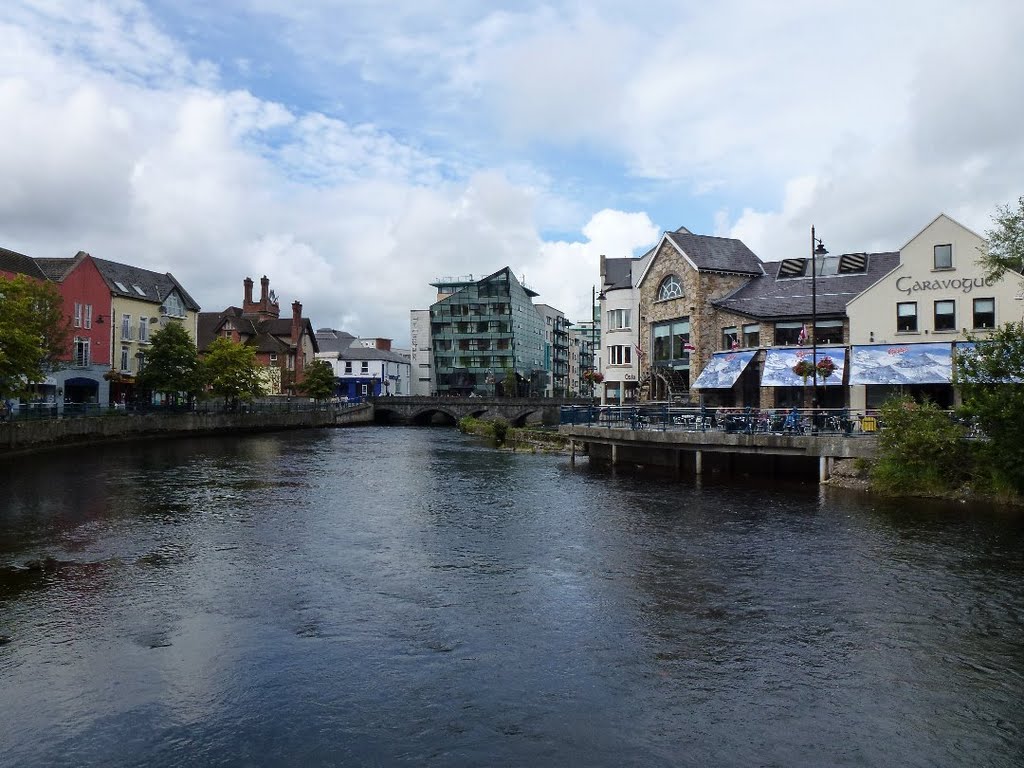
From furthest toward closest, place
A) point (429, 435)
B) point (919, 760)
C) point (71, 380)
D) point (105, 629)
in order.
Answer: point (429, 435), point (71, 380), point (105, 629), point (919, 760)

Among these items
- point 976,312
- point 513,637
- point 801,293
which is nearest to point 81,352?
point 801,293

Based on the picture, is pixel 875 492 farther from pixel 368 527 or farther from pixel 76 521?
pixel 76 521

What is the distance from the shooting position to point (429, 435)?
76625 mm

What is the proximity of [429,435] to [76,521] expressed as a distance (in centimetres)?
5250

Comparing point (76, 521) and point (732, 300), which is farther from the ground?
point (732, 300)

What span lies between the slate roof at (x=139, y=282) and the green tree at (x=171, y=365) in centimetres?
712

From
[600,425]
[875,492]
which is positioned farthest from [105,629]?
[600,425]

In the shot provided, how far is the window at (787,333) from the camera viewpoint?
45938mm

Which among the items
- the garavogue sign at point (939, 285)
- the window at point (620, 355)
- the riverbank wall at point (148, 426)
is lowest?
the riverbank wall at point (148, 426)

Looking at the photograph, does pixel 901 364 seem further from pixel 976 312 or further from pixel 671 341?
pixel 671 341

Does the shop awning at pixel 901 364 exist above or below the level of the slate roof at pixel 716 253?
below

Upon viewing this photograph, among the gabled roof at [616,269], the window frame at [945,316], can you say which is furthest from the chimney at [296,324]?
the window frame at [945,316]

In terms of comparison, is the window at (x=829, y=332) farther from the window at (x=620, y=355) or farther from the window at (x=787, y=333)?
the window at (x=620, y=355)

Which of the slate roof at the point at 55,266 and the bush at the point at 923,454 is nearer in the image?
the bush at the point at 923,454
